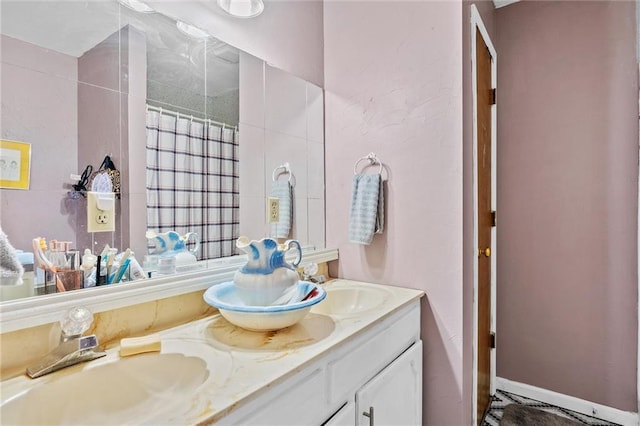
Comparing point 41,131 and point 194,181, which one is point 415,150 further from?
point 41,131

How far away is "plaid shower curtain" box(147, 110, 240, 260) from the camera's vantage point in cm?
115

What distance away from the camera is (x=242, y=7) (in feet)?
Answer: 4.75

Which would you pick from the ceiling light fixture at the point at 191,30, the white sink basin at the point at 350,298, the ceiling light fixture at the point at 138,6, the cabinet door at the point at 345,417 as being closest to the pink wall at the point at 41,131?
the ceiling light fixture at the point at 138,6

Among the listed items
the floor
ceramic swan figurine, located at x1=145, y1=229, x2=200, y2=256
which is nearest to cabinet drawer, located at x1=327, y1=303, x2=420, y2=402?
ceramic swan figurine, located at x1=145, y1=229, x2=200, y2=256

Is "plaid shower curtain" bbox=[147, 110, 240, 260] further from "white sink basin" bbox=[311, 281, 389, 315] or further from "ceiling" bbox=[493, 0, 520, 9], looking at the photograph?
"ceiling" bbox=[493, 0, 520, 9]

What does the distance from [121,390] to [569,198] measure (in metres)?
2.32

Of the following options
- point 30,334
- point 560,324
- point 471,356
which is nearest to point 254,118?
point 30,334

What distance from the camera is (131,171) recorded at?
3.52 feet

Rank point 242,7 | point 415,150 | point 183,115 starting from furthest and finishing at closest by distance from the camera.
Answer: point 415,150
point 242,7
point 183,115

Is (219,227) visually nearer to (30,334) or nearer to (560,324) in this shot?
(30,334)

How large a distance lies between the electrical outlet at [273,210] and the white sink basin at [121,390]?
743mm

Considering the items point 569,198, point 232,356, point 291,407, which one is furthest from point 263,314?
point 569,198

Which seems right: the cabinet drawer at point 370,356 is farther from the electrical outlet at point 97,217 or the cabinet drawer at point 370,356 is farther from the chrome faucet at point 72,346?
the electrical outlet at point 97,217

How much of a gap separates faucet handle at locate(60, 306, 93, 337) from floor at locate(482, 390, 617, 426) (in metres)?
1.98
